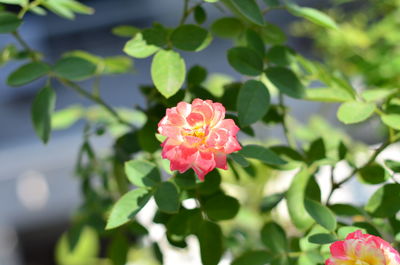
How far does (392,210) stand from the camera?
0.45m

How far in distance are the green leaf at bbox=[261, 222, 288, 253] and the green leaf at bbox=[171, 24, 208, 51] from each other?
208mm

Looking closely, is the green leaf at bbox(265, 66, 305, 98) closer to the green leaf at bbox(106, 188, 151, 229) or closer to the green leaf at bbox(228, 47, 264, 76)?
the green leaf at bbox(228, 47, 264, 76)

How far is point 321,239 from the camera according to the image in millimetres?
407

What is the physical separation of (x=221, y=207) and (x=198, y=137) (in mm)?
149

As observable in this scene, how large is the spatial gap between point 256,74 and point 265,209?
0.52ft

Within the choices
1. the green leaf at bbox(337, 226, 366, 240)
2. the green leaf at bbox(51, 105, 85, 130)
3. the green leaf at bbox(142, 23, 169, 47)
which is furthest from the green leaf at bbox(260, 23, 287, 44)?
the green leaf at bbox(51, 105, 85, 130)

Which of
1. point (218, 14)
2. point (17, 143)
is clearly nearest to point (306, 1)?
point (218, 14)

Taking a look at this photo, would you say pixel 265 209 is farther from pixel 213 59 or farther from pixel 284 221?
pixel 213 59

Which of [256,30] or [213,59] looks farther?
[213,59]

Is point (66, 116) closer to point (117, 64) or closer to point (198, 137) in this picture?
point (117, 64)

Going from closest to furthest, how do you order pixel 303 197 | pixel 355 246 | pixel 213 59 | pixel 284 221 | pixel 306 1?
pixel 355 246 → pixel 303 197 → pixel 284 221 → pixel 306 1 → pixel 213 59

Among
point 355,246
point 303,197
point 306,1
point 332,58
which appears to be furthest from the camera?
point 306,1

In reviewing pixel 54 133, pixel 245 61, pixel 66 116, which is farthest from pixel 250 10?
pixel 54 133

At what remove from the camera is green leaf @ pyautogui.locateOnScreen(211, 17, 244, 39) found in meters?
0.56
